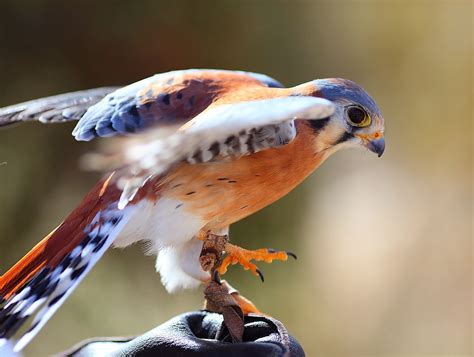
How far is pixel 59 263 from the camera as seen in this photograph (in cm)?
164

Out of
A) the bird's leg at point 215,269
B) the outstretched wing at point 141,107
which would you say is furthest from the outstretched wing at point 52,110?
the bird's leg at point 215,269

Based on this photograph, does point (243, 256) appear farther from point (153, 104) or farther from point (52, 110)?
point (52, 110)

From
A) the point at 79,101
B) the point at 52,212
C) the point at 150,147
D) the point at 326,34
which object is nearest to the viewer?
the point at 150,147

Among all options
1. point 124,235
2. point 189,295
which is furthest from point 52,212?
point 124,235

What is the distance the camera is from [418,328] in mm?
4430

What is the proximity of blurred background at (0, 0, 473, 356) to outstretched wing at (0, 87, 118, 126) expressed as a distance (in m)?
1.90

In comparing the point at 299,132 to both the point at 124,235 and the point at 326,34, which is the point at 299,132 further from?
the point at 326,34

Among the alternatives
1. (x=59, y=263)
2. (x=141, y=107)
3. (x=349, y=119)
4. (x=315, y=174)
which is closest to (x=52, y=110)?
(x=141, y=107)

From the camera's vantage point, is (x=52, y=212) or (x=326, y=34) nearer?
(x=52, y=212)

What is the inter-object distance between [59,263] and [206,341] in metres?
Answer: 0.39

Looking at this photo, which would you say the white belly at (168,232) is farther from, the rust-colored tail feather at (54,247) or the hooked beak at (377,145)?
the hooked beak at (377,145)

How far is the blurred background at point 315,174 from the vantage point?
4.03 m

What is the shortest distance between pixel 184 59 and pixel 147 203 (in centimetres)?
286

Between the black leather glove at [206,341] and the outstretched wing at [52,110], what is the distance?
2.24ft
